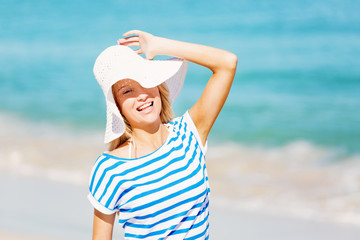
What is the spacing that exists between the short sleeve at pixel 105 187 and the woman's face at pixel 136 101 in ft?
0.75

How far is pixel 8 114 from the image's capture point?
11.2 meters

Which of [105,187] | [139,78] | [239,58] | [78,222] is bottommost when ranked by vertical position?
[105,187]

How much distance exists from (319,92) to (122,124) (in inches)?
419

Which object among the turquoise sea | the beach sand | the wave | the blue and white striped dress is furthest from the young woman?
the turquoise sea

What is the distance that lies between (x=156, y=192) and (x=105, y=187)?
0.66 feet

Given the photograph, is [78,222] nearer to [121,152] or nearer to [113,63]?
[121,152]

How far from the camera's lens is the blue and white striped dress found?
224 centimetres

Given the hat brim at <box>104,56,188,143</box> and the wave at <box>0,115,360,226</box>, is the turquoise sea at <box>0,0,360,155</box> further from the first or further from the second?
the hat brim at <box>104,56,188,143</box>

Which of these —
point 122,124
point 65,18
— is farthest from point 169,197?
point 65,18

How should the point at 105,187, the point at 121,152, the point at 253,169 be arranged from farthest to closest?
the point at 253,169 → the point at 121,152 → the point at 105,187

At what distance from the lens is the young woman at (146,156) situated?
7.42ft

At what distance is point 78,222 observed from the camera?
550 centimetres

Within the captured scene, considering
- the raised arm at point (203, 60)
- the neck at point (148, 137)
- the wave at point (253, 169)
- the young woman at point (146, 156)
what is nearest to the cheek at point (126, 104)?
the young woman at point (146, 156)

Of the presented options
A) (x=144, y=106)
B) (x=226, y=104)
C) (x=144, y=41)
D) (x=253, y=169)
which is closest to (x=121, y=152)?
(x=144, y=106)
